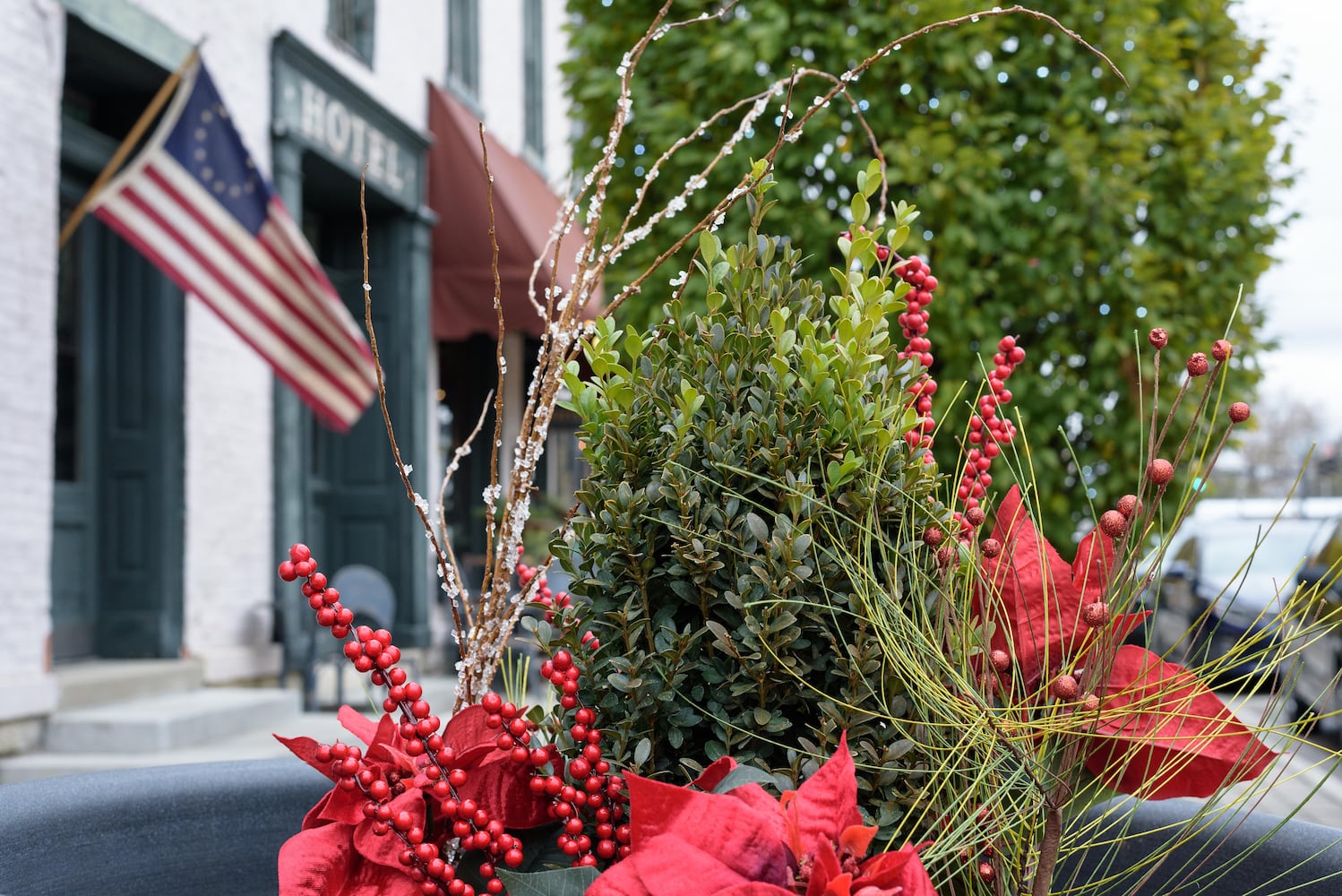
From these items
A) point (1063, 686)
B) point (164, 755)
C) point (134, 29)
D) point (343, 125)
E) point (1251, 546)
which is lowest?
point (164, 755)

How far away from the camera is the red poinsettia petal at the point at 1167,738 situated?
98 cm

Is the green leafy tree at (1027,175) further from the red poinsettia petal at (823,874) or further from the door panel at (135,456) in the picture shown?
the red poinsettia petal at (823,874)

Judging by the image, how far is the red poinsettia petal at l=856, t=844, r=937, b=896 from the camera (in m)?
0.82

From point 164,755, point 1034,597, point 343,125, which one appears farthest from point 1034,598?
point 343,125

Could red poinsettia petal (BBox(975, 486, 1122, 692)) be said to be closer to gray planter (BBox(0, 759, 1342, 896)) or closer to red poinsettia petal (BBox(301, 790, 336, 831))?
gray planter (BBox(0, 759, 1342, 896))

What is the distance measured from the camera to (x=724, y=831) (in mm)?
Result: 852

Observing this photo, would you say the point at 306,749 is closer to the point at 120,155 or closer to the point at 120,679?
the point at 120,155

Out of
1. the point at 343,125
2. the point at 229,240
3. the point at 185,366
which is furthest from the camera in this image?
the point at 343,125

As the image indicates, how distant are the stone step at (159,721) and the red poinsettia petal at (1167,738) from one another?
199 inches

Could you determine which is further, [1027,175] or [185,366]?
→ [185,366]

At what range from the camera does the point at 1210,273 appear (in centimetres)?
490

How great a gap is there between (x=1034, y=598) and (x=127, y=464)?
6.15 metres

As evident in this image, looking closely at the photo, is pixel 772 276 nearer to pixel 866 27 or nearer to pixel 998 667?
pixel 998 667

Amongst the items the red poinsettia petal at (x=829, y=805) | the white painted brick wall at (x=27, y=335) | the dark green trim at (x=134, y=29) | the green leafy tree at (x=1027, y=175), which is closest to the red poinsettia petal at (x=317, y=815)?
the red poinsettia petal at (x=829, y=805)
